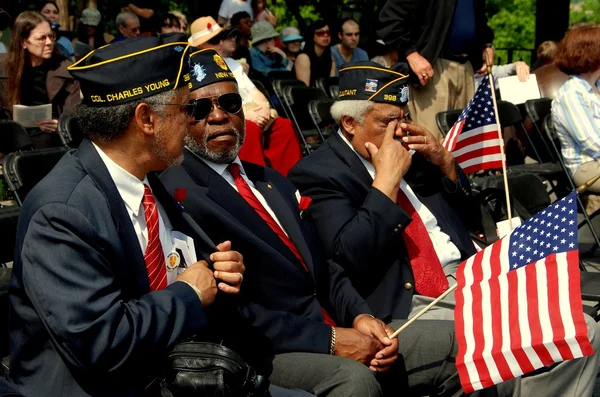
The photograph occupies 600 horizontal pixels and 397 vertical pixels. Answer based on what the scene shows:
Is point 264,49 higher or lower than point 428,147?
lower

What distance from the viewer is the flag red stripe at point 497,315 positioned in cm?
341

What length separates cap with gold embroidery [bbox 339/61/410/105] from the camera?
16.2ft

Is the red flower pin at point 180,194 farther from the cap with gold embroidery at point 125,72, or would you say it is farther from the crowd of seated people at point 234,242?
the cap with gold embroidery at point 125,72

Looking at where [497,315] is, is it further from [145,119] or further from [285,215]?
[145,119]

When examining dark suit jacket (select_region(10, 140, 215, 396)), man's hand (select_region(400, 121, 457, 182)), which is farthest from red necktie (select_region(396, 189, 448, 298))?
dark suit jacket (select_region(10, 140, 215, 396))

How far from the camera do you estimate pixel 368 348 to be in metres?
3.74

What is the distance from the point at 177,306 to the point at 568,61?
533cm

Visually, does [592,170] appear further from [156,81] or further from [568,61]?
[156,81]

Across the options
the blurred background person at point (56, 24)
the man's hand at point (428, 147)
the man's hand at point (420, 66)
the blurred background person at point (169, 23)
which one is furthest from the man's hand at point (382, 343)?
the blurred background person at point (56, 24)

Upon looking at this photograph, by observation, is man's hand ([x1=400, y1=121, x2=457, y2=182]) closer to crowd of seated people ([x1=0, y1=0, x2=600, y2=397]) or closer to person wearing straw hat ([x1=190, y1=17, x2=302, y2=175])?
crowd of seated people ([x1=0, y1=0, x2=600, y2=397])

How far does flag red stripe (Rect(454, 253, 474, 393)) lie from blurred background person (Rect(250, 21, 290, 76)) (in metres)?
8.62

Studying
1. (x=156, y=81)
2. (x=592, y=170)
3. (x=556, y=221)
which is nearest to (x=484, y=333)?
(x=556, y=221)

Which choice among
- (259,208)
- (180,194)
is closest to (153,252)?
(180,194)

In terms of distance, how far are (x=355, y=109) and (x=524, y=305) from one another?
1.77m
